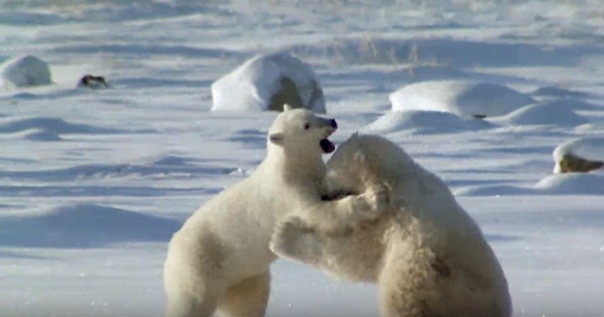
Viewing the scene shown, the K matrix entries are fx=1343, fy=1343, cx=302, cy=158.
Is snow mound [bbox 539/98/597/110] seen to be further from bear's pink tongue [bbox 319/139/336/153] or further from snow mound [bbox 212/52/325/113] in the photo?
bear's pink tongue [bbox 319/139/336/153]

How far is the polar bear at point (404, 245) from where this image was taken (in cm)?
319

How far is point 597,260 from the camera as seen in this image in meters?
5.42

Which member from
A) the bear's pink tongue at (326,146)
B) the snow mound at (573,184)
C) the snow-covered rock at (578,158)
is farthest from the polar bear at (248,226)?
the snow-covered rock at (578,158)

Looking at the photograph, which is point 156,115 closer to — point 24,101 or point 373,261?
point 24,101

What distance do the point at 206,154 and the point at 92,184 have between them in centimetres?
161

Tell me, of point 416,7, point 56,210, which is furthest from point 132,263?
point 416,7

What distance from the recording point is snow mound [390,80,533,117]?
A: 12.6 meters

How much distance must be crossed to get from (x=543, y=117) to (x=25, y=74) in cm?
612

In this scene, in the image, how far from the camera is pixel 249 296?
13.2ft

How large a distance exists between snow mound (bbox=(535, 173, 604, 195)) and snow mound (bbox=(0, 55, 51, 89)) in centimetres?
813

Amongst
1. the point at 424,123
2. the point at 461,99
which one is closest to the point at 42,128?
the point at 424,123

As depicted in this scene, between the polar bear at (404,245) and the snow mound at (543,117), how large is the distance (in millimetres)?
8624

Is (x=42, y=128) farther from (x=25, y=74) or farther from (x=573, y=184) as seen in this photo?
(x=573, y=184)

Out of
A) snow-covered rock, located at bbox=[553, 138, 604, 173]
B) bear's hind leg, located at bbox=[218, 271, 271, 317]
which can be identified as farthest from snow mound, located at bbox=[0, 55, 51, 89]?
bear's hind leg, located at bbox=[218, 271, 271, 317]
